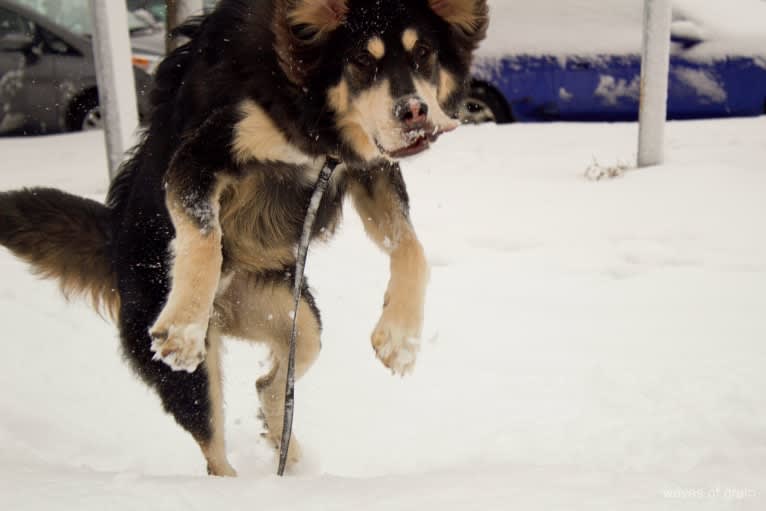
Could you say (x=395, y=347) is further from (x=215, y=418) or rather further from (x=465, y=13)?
(x=465, y=13)

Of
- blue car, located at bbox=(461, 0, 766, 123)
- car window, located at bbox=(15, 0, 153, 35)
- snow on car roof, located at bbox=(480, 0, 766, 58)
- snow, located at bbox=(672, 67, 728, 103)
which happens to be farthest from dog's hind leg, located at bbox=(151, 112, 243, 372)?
car window, located at bbox=(15, 0, 153, 35)

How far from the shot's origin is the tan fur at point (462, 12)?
2.69m

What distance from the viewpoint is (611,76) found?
728 cm

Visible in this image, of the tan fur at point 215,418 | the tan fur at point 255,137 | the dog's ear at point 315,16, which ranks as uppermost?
the dog's ear at point 315,16

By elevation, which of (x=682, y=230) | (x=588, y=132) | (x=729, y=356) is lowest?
(x=588, y=132)

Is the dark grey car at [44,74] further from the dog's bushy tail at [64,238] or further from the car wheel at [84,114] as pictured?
the dog's bushy tail at [64,238]

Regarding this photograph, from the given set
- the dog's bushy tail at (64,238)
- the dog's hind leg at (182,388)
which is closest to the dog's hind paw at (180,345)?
the dog's hind leg at (182,388)

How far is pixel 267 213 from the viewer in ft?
9.20

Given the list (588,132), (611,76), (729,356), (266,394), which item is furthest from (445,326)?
(611,76)

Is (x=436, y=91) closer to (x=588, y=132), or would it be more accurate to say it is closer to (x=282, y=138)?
(x=282, y=138)

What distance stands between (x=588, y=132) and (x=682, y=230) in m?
2.49

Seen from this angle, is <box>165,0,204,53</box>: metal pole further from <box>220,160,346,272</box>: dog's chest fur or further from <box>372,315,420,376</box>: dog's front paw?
<box>372,315,420,376</box>: dog's front paw

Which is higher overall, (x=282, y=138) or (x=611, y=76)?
(x=282, y=138)

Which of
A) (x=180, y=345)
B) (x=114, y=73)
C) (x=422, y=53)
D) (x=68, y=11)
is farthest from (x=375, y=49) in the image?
(x=68, y=11)
